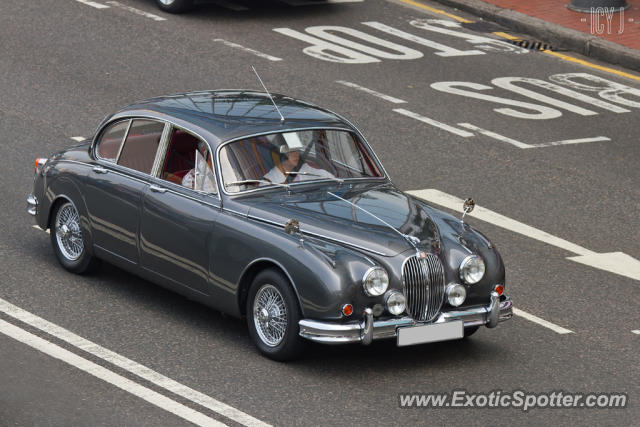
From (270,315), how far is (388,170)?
4792mm

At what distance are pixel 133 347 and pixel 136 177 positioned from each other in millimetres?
1557

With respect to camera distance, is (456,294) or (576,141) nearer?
(456,294)

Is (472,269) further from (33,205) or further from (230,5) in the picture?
(230,5)

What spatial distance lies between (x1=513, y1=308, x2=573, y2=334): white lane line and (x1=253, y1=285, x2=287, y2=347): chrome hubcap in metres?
2.16

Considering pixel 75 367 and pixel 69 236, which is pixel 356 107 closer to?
pixel 69 236

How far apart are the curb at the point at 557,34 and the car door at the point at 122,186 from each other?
960 centimetres

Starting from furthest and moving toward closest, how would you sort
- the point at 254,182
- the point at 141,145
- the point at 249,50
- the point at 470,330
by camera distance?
the point at 249,50 < the point at 141,145 < the point at 254,182 < the point at 470,330

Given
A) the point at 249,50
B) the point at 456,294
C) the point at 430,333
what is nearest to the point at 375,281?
the point at 430,333

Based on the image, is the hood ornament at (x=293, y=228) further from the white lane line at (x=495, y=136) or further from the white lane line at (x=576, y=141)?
the white lane line at (x=576, y=141)

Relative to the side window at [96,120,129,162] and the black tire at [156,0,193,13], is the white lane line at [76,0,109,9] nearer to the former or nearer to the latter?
the black tire at [156,0,193,13]

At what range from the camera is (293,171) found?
907 cm

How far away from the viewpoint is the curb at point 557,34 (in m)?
17.4

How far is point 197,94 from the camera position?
998 cm

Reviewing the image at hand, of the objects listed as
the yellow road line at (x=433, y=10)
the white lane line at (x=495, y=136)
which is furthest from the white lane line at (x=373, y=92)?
the yellow road line at (x=433, y=10)
